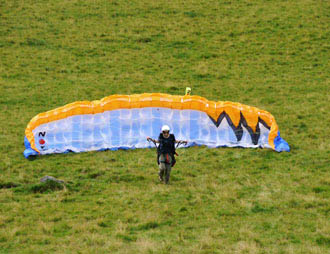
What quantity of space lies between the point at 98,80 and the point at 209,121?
14.8 m

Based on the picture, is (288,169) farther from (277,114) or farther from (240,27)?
Result: (240,27)

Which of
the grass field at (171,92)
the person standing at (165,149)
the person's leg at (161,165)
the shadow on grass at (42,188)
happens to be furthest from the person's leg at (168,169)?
the shadow on grass at (42,188)

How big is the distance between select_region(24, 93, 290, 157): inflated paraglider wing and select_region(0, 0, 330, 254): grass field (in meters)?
0.75

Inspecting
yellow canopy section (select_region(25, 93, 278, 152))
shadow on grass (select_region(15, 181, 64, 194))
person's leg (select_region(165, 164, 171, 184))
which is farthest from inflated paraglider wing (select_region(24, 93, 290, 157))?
shadow on grass (select_region(15, 181, 64, 194))

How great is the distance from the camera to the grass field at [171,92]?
15.3m

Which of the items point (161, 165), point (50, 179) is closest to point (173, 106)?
point (161, 165)

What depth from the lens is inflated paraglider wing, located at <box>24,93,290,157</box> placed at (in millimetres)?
25203

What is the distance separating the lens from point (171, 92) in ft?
116

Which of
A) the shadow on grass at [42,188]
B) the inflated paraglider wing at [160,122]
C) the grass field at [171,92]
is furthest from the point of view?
the inflated paraglider wing at [160,122]

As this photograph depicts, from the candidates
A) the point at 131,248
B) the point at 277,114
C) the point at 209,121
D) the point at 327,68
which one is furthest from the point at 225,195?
the point at 327,68

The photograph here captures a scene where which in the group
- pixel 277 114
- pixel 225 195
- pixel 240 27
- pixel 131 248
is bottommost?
pixel 131 248

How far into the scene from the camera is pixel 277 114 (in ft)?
100

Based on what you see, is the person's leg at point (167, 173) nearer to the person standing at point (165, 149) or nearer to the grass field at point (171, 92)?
the person standing at point (165, 149)

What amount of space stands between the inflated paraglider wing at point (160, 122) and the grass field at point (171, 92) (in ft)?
2.46
